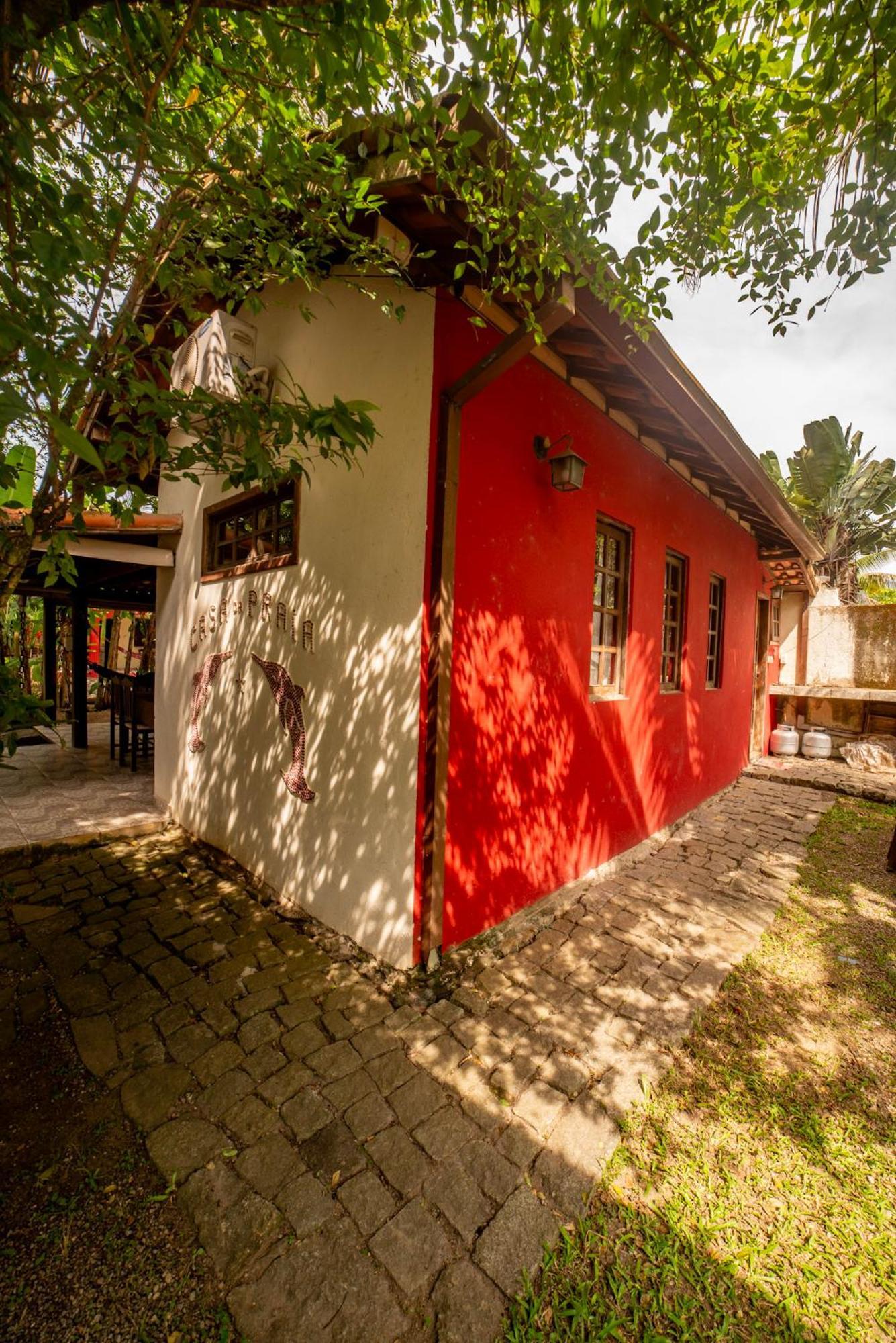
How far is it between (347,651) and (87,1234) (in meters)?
2.82

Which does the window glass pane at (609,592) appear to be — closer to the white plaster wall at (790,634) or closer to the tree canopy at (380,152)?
the tree canopy at (380,152)

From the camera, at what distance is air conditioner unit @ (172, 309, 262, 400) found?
12.2ft

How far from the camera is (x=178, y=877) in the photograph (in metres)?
4.55

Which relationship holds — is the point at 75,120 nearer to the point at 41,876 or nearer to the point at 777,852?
the point at 41,876

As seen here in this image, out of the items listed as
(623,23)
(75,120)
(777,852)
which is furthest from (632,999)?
(75,120)

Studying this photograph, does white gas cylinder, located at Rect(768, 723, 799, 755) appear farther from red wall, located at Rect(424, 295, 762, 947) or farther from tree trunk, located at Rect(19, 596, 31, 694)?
tree trunk, located at Rect(19, 596, 31, 694)

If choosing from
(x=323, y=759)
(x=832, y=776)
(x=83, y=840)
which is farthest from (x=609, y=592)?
(x=832, y=776)

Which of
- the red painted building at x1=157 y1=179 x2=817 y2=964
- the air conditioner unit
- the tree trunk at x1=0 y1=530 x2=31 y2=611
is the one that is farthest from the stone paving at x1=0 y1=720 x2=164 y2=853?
the air conditioner unit

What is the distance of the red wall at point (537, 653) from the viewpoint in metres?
3.34

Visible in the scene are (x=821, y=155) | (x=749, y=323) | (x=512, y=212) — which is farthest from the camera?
(x=749, y=323)

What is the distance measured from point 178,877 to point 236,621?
2344mm

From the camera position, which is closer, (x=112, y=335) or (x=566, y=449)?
(x=112, y=335)

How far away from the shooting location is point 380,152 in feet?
8.04

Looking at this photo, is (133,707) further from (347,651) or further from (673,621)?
(673,621)
